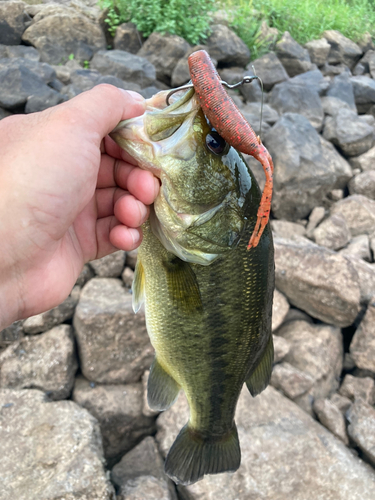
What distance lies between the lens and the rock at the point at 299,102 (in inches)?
282

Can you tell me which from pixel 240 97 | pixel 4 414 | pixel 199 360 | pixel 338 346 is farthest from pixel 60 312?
pixel 240 97

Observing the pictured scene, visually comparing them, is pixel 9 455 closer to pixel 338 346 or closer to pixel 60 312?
pixel 60 312

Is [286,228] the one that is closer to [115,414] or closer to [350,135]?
[350,135]

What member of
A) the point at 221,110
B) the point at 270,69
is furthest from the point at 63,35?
the point at 221,110

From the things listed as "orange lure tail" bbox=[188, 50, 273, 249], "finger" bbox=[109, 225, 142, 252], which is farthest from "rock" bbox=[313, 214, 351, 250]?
"orange lure tail" bbox=[188, 50, 273, 249]

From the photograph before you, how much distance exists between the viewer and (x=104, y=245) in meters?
1.98

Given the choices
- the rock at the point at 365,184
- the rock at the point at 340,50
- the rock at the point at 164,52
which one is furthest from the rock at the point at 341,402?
the rock at the point at 340,50

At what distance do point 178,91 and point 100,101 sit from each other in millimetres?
309

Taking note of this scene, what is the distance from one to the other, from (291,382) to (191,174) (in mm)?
2806

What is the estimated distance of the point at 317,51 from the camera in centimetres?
941

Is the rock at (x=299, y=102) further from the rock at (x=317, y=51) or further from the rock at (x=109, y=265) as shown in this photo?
the rock at (x=109, y=265)

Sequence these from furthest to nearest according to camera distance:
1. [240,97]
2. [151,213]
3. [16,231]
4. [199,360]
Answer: [240,97], [199,360], [151,213], [16,231]

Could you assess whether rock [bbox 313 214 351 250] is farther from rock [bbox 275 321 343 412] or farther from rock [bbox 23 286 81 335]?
rock [bbox 23 286 81 335]

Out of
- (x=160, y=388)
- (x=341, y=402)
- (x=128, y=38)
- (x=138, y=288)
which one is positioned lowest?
(x=341, y=402)
